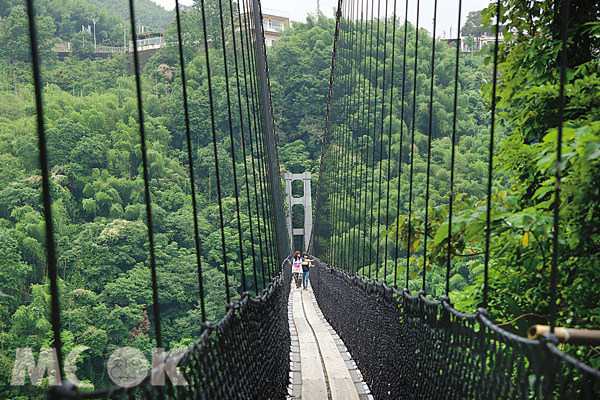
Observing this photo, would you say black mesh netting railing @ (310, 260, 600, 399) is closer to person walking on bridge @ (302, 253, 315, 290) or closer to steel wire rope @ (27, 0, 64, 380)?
steel wire rope @ (27, 0, 64, 380)

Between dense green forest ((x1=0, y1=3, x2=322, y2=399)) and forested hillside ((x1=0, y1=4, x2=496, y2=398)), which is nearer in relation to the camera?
forested hillside ((x1=0, y1=4, x2=496, y2=398))

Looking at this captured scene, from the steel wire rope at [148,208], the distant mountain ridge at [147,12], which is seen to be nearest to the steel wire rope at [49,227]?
the steel wire rope at [148,208]

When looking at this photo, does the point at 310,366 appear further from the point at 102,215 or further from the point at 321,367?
the point at 102,215

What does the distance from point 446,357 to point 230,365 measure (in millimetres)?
551

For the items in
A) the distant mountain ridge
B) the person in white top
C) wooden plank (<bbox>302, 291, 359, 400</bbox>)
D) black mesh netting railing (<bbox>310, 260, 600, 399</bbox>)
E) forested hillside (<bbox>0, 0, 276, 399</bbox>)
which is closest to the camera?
black mesh netting railing (<bbox>310, 260, 600, 399</bbox>)

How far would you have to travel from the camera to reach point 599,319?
1466mm

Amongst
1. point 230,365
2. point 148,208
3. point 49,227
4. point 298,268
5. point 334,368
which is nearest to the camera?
point 49,227

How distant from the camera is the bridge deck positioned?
234cm

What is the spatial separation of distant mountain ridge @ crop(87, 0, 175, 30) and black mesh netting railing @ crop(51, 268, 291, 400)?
118ft

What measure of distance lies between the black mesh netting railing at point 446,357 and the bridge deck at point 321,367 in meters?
0.09

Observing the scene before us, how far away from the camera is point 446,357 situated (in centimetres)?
126

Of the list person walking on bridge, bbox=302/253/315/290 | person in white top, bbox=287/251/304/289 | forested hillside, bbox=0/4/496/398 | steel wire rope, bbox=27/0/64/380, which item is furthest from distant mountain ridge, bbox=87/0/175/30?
steel wire rope, bbox=27/0/64/380

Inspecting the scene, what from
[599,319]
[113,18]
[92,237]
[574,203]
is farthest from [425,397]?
[113,18]

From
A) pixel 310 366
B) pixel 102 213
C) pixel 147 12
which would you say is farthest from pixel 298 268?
pixel 147 12
